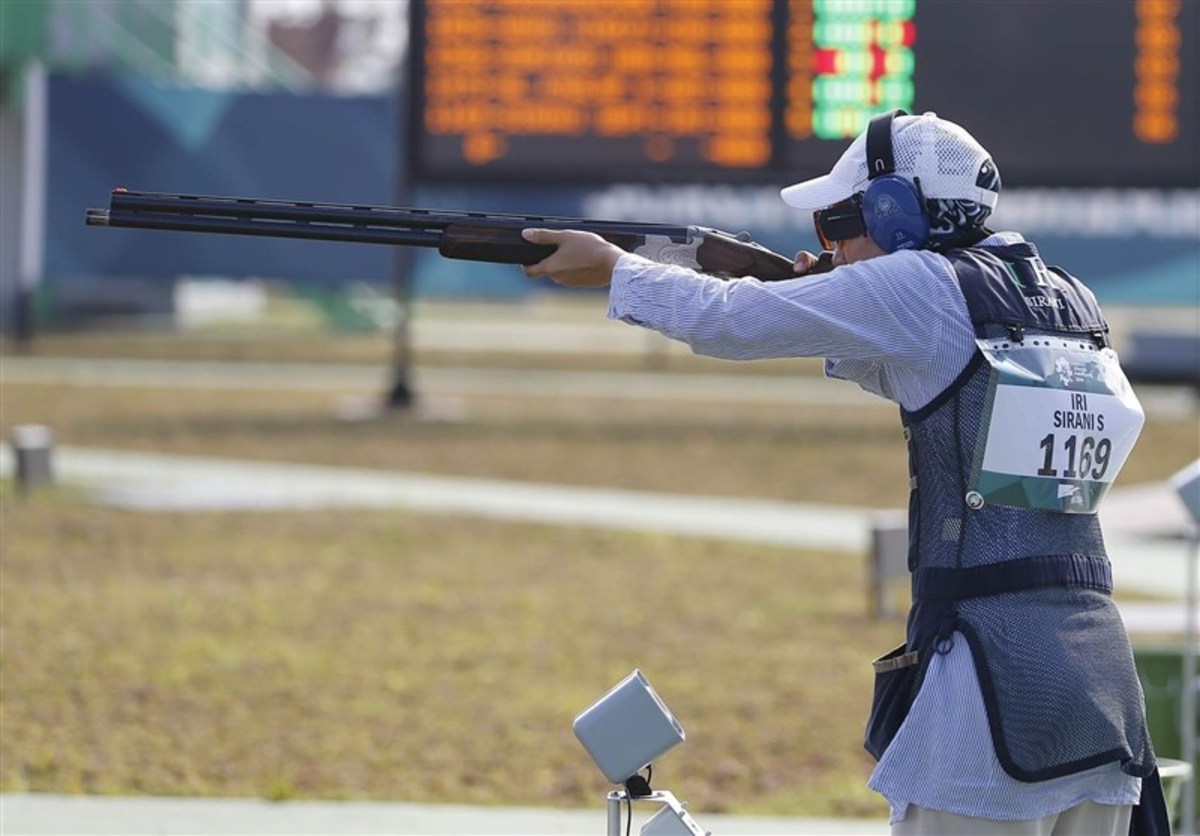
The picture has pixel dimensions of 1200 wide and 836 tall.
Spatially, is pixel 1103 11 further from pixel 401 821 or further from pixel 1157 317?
pixel 1157 317

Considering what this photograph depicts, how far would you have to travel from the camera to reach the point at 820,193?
3768 mm

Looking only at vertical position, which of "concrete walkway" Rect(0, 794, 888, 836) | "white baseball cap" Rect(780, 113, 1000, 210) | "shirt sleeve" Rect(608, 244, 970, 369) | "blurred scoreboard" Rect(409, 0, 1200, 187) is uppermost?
"blurred scoreboard" Rect(409, 0, 1200, 187)

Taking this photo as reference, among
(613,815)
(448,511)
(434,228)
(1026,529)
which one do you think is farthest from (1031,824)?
(448,511)

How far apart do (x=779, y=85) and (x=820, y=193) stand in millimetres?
13966

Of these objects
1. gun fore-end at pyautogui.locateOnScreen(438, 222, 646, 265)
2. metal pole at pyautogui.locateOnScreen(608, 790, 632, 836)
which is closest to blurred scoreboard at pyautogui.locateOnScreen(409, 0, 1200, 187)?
gun fore-end at pyautogui.locateOnScreen(438, 222, 646, 265)

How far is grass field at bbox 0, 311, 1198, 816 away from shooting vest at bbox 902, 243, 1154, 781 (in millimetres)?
3632

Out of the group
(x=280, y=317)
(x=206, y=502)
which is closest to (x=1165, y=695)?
(x=206, y=502)

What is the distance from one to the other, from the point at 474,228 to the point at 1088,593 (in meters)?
1.35

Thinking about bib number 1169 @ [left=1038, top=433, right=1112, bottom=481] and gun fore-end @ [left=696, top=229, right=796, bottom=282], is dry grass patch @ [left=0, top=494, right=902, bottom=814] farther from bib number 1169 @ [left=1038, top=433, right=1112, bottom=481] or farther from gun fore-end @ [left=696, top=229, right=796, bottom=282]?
bib number 1169 @ [left=1038, top=433, right=1112, bottom=481]

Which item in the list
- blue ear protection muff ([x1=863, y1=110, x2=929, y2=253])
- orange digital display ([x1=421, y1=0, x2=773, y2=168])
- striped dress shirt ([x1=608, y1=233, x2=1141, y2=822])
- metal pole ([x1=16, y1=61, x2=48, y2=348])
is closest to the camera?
striped dress shirt ([x1=608, y1=233, x2=1141, y2=822])

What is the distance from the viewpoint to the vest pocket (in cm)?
363

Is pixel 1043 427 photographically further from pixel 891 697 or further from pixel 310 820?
pixel 310 820

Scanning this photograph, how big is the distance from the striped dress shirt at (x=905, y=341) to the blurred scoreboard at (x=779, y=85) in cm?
1338

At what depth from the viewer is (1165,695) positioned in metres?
6.50
